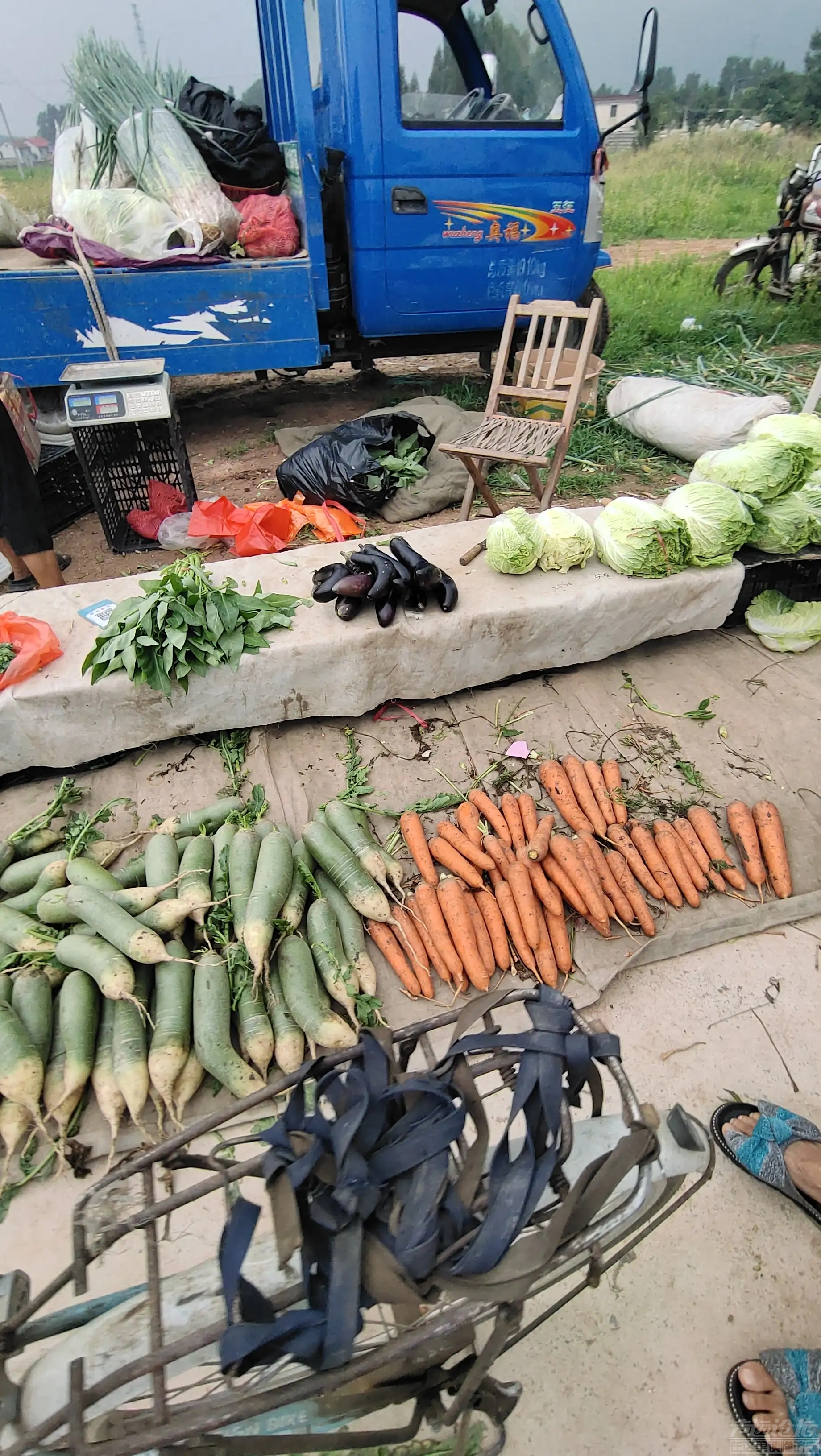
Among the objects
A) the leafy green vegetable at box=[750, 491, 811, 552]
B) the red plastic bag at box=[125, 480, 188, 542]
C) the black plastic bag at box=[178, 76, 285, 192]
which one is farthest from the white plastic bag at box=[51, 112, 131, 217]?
the leafy green vegetable at box=[750, 491, 811, 552]

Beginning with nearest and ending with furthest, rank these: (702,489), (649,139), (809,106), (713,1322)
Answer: (713,1322) → (702,489) → (649,139) → (809,106)

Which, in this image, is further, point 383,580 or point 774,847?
point 383,580

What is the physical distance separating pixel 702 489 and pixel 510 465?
2423mm

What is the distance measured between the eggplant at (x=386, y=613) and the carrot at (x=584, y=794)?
3.24ft

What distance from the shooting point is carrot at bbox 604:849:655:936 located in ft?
8.25

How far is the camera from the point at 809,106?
902 inches

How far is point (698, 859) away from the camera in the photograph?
2689 millimetres

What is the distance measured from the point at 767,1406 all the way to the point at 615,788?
188 cm

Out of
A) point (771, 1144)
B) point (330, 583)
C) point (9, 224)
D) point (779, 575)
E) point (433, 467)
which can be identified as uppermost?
point (9, 224)

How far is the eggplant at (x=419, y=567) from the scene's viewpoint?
3084mm

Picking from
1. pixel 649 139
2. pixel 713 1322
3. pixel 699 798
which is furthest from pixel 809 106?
pixel 713 1322

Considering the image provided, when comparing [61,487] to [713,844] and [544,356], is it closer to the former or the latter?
[544,356]

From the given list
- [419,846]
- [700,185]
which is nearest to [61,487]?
[419,846]

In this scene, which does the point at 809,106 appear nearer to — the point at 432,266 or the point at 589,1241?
the point at 432,266
